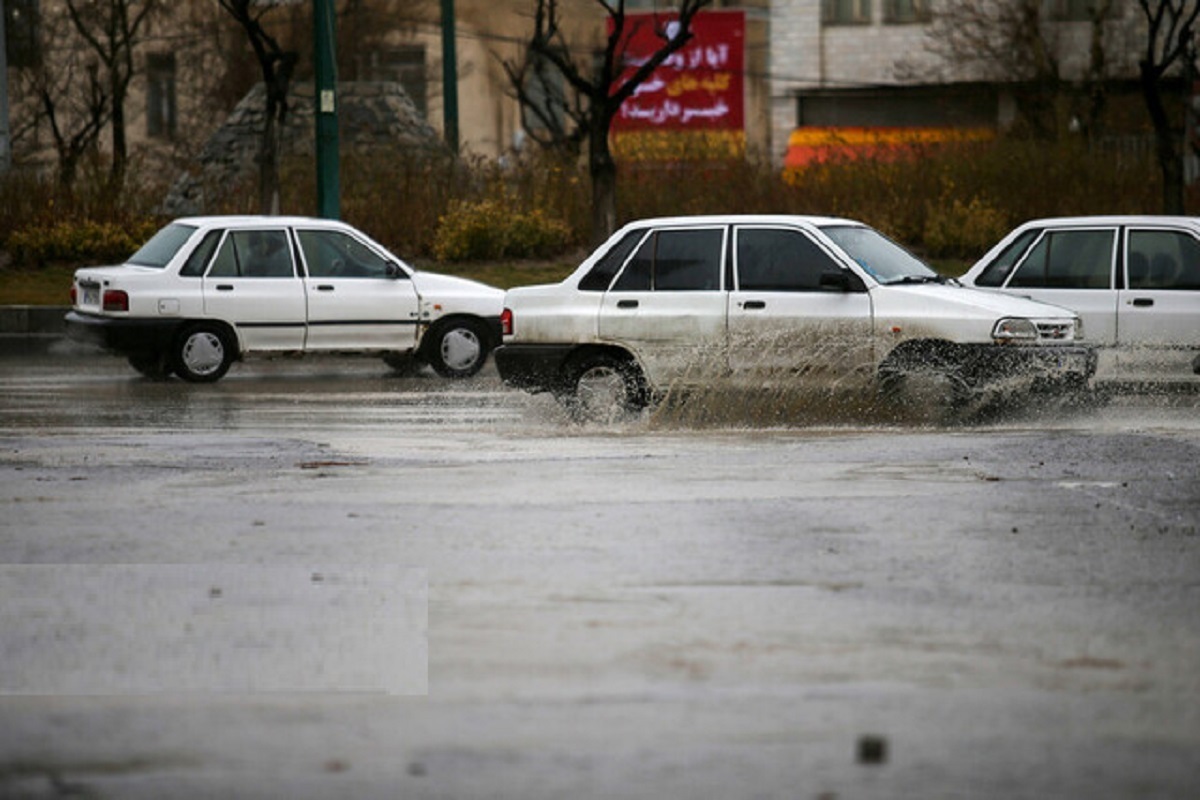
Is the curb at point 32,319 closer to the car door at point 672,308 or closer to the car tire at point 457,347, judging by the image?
the car tire at point 457,347

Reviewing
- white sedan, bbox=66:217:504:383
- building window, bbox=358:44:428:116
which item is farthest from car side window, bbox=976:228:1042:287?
building window, bbox=358:44:428:116

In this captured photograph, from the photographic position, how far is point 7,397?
16.9 metres

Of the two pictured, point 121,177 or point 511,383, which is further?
point 121,177

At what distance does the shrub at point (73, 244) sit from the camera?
2883cm

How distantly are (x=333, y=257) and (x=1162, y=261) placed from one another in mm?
6884

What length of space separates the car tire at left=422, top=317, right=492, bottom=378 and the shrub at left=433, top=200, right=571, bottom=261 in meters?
9.54

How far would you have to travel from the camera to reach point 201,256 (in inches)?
742

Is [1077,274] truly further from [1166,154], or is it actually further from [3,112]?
[3,112]

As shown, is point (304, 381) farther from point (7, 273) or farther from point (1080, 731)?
point (1080, 731)

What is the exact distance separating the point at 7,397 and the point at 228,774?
11.8 m

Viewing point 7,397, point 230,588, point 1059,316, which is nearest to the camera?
point 230,588

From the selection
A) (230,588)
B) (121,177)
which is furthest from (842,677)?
(121,177)

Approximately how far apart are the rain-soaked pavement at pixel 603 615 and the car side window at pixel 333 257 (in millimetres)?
5527

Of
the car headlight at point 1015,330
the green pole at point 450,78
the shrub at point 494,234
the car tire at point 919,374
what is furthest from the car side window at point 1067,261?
the green pole at point 450,78
